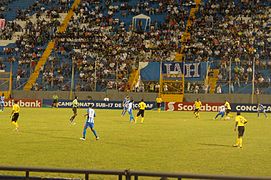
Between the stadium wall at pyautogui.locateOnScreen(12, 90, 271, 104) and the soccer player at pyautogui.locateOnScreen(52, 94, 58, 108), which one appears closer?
the stadium wall at pyautogui.locateOnScreen(12, 90, 271, 104)

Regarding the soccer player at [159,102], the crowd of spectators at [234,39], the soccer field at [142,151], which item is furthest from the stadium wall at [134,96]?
the soccer field at [142,151]

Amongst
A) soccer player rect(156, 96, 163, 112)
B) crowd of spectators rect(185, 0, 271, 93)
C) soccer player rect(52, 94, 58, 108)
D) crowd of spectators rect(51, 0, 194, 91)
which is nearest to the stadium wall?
soccer player rect(52, 94, 58, 108)

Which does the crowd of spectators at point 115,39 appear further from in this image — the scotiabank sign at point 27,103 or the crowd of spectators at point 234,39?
the scotiabank sign at point 27,103

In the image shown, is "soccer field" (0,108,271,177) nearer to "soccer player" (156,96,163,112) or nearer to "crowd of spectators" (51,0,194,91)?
"soccer player" (156,96,163,112)

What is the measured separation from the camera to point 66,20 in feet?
236

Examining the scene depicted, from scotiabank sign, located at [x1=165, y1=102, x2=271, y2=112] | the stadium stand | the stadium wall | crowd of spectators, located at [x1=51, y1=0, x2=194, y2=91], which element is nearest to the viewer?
the stadium wall

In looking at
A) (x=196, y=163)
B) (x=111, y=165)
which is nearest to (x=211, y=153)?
(x=196, y=163)

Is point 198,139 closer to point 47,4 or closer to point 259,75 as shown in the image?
point 259,75

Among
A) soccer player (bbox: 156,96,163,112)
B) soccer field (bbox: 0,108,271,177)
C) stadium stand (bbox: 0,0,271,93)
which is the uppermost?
stadium stand (bbox: 0,0,271,93)

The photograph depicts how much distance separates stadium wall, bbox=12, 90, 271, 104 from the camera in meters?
56.2

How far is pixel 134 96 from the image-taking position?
5909 cm

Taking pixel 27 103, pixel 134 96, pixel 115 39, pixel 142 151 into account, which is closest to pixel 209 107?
pixel 134 96

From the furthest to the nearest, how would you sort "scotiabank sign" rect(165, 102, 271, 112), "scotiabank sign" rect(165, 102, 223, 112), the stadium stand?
"scotiabank sign" rect(165, 102, 223, 112), the stadium stand, "scotiabank sign" rect(165, 102, 271, 112)

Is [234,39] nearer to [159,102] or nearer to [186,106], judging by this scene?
[186,106]
